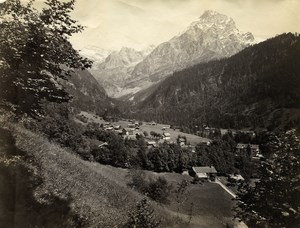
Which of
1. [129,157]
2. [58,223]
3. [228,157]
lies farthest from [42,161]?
[228,157]

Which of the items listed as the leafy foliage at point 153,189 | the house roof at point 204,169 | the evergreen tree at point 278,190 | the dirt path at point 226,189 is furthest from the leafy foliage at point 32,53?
the house roof at point 204,169

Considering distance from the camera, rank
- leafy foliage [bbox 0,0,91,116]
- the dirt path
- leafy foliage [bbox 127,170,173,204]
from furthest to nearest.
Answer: the dirt path → leafy foliage [bbox 127,170,173,204] → leafy foliage [bbox 0,0,91,116]

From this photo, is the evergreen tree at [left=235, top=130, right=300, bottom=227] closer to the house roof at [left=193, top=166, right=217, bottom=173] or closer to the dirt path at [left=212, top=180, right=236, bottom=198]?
the dirt path at [left=212, top=180, right=236, bottom=198]

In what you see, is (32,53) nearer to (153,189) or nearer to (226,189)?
(153,189)

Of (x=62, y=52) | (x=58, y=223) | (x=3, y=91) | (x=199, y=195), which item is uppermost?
(x=62, y=52)

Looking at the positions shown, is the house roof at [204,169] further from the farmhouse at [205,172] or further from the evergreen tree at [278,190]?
the evergreen tree at [278,190]

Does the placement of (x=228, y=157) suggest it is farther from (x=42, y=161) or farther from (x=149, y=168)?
(x=42, y=161)

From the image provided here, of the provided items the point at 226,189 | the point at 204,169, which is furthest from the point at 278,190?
the point at 204,169

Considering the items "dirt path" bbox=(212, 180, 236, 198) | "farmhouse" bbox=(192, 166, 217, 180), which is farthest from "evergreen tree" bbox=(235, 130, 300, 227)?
"farmhouse" bbox=(192, 166, 217, 180)
